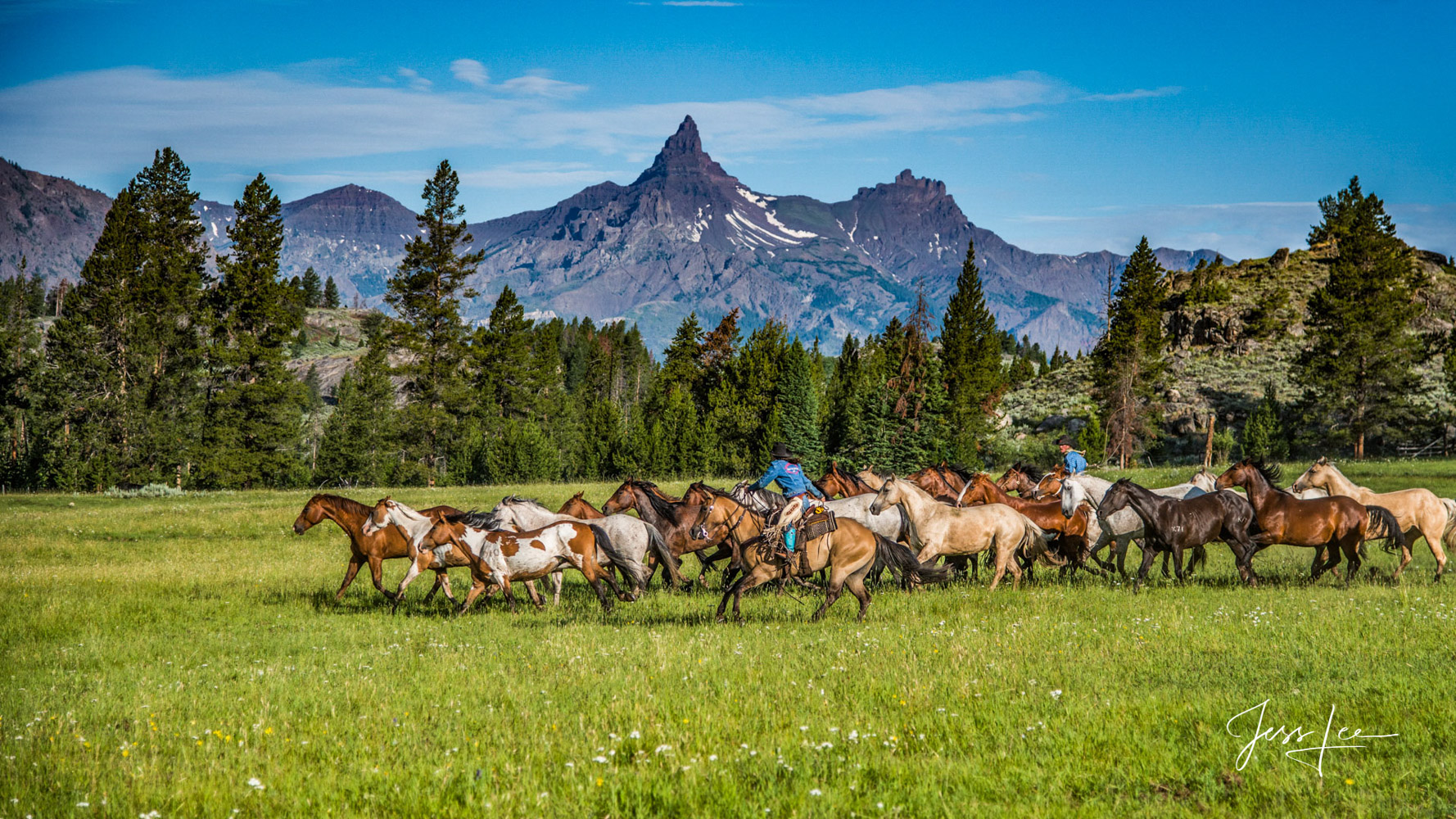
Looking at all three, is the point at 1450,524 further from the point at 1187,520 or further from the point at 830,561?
the point at 830,561

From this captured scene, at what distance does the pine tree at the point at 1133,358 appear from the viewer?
6116cm

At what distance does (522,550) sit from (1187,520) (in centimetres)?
1202

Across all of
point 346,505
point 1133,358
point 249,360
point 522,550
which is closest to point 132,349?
point 249,360

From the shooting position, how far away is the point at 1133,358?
61.9 metres

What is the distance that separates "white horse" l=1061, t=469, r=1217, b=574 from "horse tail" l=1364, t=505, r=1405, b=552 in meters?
2.52

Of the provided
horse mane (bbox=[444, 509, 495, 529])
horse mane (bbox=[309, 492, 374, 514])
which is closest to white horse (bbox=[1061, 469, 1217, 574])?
horse mane (bbox=[444, 509, 495, 529])

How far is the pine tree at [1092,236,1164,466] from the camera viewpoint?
201ft

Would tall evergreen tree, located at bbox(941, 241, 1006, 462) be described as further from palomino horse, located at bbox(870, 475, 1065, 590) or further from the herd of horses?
palomino horse, located at bbox(870, 475, 1065, 590)

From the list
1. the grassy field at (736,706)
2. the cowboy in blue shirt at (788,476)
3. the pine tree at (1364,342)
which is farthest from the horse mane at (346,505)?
the pine tree at (1364,342)

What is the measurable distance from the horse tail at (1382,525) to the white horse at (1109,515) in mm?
2519

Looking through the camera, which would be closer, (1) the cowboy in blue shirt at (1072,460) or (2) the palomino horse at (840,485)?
(1) the cowboy in blue shirt at (1072,460)

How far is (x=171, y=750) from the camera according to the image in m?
7.06

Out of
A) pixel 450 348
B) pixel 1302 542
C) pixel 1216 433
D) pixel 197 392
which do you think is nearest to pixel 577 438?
pixel 450 348

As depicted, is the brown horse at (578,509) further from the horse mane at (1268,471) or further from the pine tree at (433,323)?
the pine tree at (433,323)
